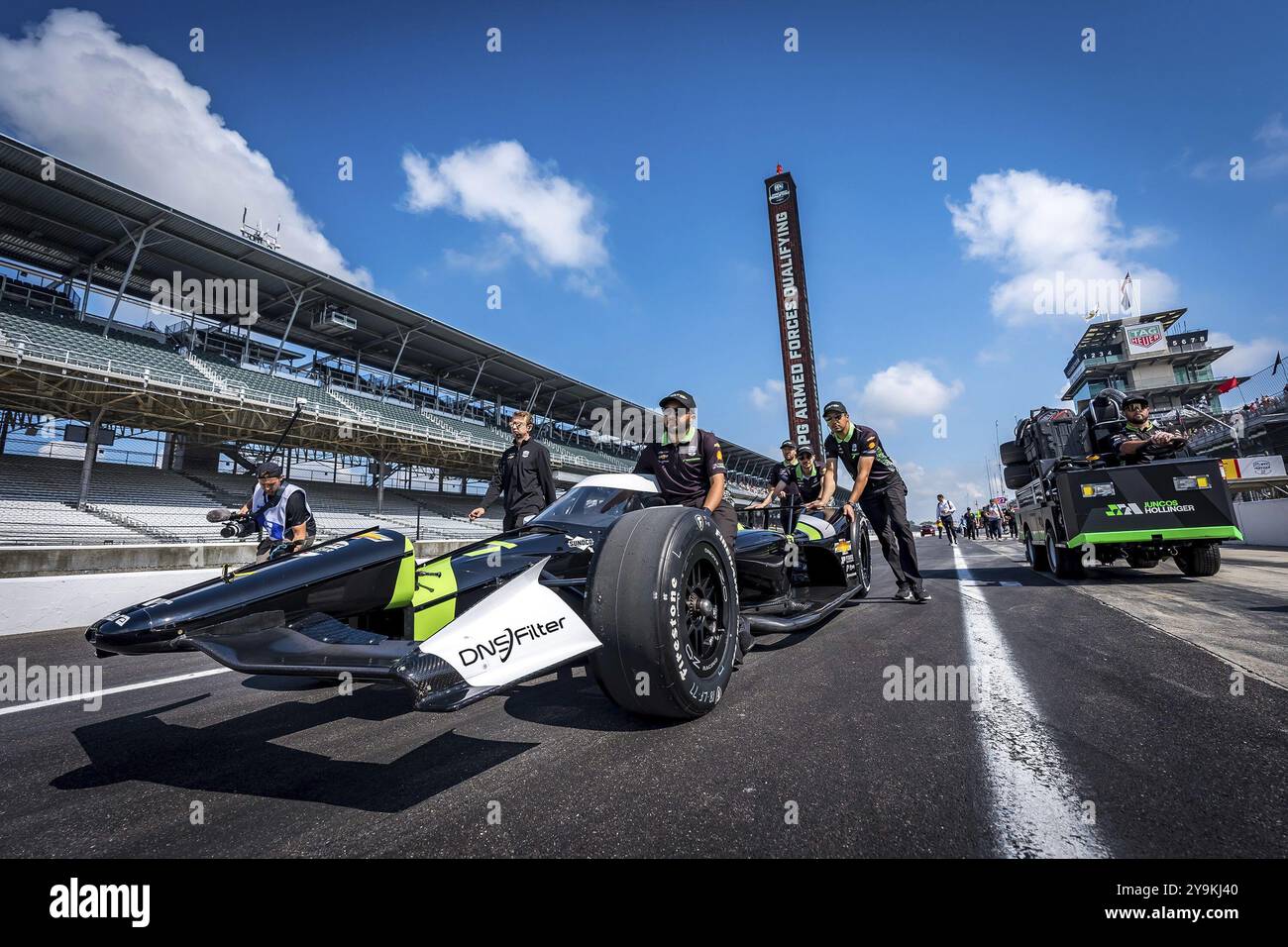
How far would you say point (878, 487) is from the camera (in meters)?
5.87

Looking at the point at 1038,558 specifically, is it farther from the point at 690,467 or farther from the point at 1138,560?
the point at 690,467

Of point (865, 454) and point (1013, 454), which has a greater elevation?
point (1013, 454)

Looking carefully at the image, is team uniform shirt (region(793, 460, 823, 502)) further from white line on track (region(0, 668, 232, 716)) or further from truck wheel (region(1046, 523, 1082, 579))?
white line on track (region(0, 668, 232, 716))

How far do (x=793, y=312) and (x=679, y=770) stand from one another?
38969mm

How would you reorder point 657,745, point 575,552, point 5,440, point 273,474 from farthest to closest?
point 5,440, point 273,474, point 575,552, point 657,745

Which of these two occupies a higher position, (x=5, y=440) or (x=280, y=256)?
(x=280, y=256)

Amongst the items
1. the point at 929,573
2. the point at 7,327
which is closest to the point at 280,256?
the point at 7,327

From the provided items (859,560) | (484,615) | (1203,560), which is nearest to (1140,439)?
(1203,560)

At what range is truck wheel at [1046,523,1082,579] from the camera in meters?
6.80

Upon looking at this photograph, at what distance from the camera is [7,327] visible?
1709 cm

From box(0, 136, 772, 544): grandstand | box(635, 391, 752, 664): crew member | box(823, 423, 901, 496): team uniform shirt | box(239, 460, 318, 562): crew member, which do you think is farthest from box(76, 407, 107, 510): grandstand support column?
box(823, 423, 901, 496): team uniform shirt

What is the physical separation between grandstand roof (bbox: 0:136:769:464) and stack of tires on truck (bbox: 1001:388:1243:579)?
85.1 feet

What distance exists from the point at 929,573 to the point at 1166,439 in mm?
3310
